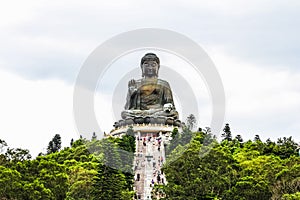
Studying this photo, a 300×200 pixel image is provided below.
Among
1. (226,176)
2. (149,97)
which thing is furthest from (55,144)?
(226,176)

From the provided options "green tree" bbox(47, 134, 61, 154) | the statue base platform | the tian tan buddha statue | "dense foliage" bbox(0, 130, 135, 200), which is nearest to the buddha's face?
the tian tan buddha statue

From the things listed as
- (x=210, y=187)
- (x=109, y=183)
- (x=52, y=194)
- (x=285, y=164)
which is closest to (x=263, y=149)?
(x=285, y=164)

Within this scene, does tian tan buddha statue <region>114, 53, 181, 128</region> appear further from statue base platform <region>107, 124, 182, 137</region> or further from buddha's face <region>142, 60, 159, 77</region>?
statue base platform <region>107, 124, 182, 137</region>

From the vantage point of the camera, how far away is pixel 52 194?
2197 centimetres

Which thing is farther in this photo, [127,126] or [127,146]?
[127,126]

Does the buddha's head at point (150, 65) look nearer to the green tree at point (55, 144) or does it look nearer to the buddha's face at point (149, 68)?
the buddha's face at point (149, 68)

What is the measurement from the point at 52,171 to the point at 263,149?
14.1m

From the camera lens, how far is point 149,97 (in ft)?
155

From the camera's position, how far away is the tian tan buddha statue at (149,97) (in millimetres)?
44094

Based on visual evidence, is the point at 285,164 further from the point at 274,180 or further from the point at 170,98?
the point at 170,98

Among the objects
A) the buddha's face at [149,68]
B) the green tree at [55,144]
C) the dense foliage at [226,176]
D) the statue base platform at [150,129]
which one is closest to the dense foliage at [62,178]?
the dense foliage at [226,176]

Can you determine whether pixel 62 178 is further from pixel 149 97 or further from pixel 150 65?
pixel 150 65

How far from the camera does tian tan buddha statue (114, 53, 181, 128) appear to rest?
145 feet

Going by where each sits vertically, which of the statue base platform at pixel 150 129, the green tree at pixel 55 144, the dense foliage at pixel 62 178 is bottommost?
the dense foliage at pixel 62 178
